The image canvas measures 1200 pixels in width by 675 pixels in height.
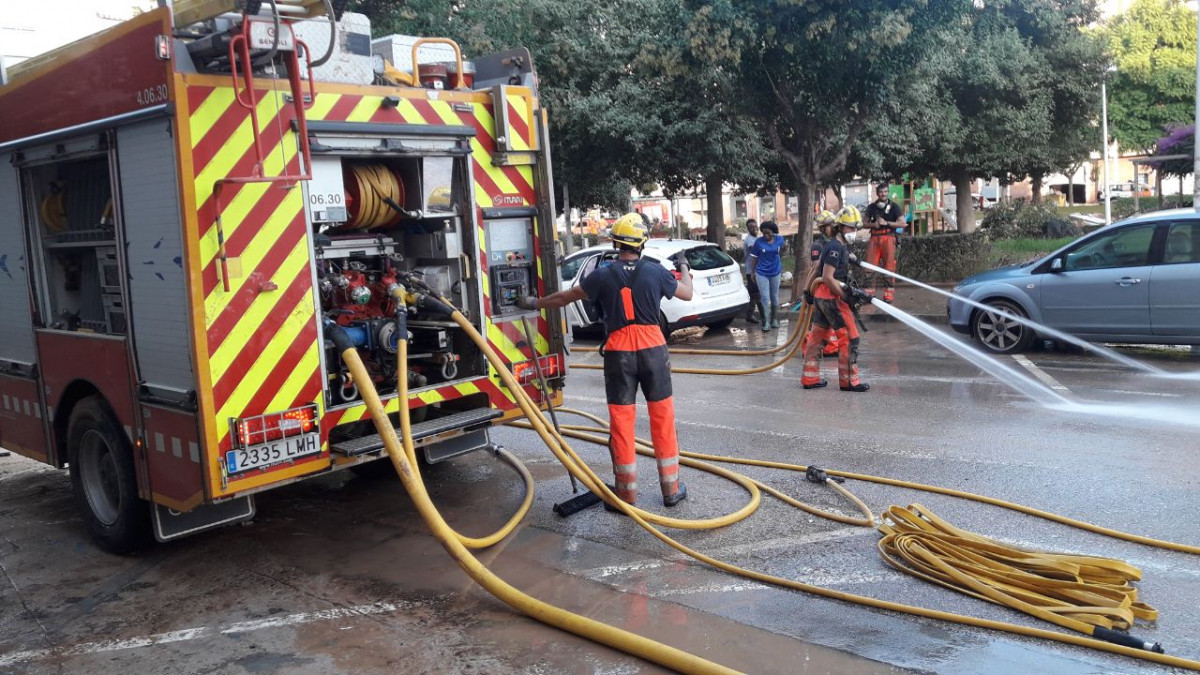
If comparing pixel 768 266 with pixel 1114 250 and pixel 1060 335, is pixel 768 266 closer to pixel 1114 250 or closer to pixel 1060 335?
pixel 1060 335

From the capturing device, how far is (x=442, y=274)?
677 cm

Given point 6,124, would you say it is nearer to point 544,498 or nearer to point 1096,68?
point 544,498

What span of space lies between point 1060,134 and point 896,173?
5271 millimetres

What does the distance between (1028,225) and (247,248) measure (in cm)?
2572

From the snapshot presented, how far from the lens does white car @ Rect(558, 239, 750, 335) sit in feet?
47.3

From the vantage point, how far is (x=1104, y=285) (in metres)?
11.1

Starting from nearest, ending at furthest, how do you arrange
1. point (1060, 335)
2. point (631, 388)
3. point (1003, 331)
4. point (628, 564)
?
point (628, 564)
point (631, 388)
point (1060, 335)
point (1003, 331)

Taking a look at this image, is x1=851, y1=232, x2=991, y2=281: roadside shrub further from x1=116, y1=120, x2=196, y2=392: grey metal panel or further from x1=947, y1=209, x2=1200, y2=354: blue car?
x1=116, y1=120, x2=196, y2=392: grey metal panel

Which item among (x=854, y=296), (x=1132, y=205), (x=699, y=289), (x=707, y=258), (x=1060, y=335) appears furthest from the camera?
(x=1132, y=205)

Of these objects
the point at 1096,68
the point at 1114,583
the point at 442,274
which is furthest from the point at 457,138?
the point at 1096,68

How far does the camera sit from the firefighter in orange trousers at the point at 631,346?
645 centimetres

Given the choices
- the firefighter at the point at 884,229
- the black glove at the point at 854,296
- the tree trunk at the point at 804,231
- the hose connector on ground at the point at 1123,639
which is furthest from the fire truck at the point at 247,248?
the tree trunk at the point at 804,231

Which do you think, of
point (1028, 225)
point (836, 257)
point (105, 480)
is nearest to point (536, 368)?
point (105, 480)

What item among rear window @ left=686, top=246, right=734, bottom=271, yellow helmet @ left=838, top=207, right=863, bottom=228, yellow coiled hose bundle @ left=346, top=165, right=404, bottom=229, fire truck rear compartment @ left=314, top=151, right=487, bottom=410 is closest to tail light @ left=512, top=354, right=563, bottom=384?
fire truck rear compartment @ left=314, top=151, right=487, bottom=410
